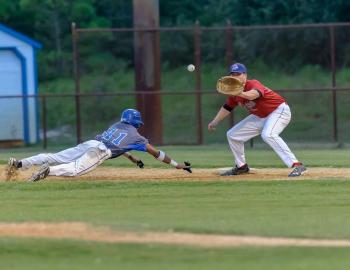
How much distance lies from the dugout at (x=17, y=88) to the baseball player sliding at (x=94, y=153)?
46.8 ft

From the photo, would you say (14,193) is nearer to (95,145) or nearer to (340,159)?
(95,145)

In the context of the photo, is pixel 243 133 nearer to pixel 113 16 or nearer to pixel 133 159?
pixel 133 159

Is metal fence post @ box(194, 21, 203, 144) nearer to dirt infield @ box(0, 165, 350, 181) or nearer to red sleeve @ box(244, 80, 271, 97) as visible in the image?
dirt infield @ box(0, 165, 350, 181)

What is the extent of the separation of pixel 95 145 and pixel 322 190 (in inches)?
129

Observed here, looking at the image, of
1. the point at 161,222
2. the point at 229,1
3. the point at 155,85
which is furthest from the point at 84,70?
the point at 161,222

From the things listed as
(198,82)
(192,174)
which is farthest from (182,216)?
(198,82)

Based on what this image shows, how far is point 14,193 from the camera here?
16016mm

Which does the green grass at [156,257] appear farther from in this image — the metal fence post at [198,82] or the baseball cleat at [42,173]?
the metal fence post at [198,82]

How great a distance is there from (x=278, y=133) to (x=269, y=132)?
17 cm

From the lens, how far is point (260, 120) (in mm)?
17766

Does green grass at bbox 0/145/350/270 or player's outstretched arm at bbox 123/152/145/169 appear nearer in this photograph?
green grass at bbox 0/145/350/270

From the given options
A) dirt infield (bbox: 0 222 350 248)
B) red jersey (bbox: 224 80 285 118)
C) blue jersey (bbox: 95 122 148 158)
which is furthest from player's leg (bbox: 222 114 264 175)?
dirt infield (bbox: 0 222 350 248)

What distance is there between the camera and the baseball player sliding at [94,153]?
16.9 metres

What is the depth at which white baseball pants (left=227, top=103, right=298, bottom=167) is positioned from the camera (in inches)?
680
